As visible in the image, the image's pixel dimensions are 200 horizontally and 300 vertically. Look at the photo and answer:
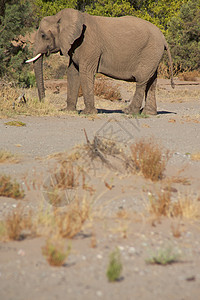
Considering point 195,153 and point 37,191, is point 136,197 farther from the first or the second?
point 195,153

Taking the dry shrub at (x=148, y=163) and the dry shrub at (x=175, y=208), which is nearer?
the dry shrub at (x=175, y=208)

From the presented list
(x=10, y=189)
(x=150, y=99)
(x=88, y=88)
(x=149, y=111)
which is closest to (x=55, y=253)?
(x=10, y=189)

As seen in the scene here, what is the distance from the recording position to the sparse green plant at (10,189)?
4.90m

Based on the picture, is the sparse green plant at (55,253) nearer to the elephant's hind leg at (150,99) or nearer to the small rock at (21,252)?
the small rock at (21,252)

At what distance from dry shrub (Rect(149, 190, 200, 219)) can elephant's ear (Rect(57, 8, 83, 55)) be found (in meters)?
6.46

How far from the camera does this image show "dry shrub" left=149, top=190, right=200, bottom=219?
4285mm

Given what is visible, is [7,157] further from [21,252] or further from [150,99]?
[150,99]

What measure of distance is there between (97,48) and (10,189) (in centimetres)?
626

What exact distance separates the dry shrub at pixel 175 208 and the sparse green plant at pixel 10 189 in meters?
1.39

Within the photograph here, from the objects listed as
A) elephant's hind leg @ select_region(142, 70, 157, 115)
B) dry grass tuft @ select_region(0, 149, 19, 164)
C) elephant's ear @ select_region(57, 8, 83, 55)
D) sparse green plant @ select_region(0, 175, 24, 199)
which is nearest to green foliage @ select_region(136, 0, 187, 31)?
elephant's hind leg @ select_region(142, 70, 157, 115)

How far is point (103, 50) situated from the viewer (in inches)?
424

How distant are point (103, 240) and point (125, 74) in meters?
7.78

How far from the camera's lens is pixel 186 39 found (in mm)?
25344

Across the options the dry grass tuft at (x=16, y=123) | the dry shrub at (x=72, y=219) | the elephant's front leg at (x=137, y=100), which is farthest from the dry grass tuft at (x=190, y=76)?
the dry shrub at (x=72, y=219)
